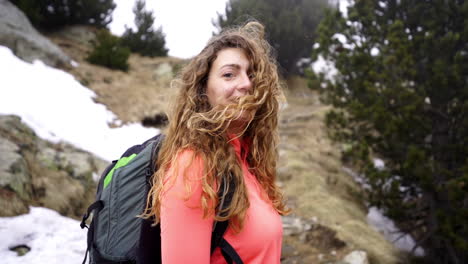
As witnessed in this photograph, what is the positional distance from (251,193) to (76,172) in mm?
4451

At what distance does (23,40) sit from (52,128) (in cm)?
378

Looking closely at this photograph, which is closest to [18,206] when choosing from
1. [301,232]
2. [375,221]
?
[301,232]

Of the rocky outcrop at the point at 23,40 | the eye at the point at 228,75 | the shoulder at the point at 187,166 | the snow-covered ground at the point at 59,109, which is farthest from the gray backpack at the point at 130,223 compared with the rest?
the rocky outcrop at the point at 23,40

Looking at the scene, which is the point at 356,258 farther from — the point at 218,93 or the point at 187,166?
the point at 187,166

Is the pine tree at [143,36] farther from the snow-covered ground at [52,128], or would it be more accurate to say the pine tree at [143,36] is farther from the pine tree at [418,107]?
the pine tree at [418,107]

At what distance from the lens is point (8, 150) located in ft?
14.4

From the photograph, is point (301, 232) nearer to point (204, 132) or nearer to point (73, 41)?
point (204, 132)

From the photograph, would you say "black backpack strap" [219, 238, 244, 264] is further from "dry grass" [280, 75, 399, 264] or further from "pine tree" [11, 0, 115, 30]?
"pine tree" [11, 0, 115, 30]

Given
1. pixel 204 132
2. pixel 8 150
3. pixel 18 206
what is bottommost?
pixel 18 206

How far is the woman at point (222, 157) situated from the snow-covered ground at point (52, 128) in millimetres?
2949

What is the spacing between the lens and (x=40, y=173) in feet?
15.0

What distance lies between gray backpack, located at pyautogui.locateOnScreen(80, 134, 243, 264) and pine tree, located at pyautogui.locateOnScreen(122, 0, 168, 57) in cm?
1398

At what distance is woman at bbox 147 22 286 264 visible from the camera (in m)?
1.12

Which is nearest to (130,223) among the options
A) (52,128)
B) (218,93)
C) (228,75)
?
(218,93)
